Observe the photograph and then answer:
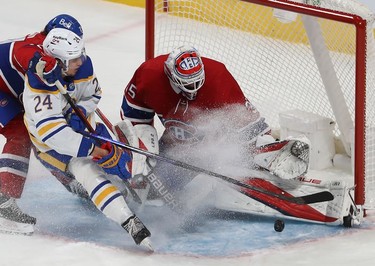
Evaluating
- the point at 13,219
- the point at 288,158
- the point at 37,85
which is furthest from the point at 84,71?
the point at 288,158

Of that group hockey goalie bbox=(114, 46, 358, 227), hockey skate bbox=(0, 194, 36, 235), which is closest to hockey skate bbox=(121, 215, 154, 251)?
hockey goalie bbox=(114, 46, 358, 227)

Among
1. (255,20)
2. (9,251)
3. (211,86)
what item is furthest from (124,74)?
(9,251)

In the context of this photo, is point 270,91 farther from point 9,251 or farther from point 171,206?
point 9,251

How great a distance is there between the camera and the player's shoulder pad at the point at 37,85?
419 centimetres

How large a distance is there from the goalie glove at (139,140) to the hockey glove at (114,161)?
0.11 metres

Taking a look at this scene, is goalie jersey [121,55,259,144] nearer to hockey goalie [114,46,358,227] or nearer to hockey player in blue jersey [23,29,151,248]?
hockey goalie [114,46,358,227]

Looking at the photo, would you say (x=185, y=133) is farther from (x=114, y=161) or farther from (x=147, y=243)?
(x=147, y=243)

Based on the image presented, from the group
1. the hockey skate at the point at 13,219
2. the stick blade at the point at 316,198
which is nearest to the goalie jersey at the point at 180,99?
the stick blade at the point at 316,198

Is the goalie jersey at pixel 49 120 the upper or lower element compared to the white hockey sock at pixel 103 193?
upper

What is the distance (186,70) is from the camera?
4371 mm

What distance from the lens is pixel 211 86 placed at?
15.0 ft

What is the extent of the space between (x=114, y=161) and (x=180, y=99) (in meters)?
0.45

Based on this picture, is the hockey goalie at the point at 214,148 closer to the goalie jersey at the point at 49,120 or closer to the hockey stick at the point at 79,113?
→ the hockey stick at the point at 79,113

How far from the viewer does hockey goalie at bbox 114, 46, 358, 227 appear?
14.6 ft
